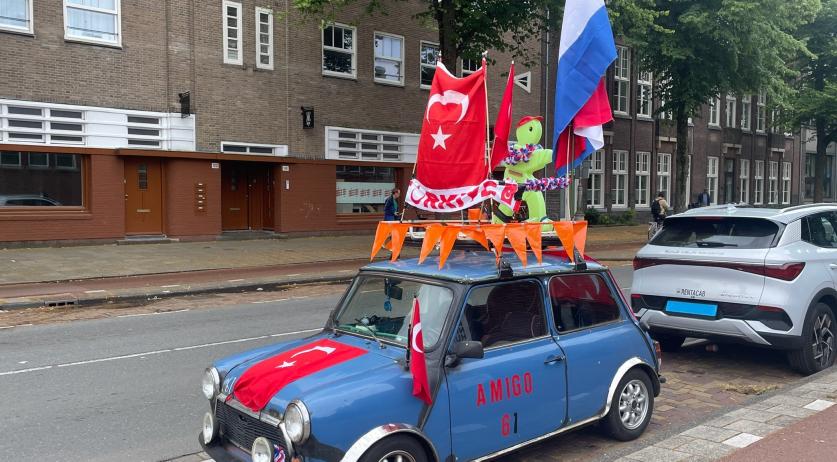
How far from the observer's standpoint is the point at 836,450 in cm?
445

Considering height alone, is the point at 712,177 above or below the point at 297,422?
above

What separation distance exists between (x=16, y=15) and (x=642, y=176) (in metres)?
28.3

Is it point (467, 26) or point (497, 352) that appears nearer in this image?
point (497, 352)

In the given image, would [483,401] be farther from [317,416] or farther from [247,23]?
[247,23]

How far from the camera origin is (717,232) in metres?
7.06

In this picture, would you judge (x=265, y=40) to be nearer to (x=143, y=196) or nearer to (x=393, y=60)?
(x=393, y=60)

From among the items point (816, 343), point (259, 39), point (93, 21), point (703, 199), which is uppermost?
point (259, 39)

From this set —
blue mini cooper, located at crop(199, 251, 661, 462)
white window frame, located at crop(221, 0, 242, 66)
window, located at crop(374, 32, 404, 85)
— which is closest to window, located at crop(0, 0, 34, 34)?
white window frame, located at crop(221, 0, 242, 66)

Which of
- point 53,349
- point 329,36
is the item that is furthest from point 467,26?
point 53,349

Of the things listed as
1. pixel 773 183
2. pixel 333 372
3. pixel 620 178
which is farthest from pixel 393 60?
pixel 773 183

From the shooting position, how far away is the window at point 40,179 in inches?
682

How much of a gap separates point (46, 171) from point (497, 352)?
1728 centimetres

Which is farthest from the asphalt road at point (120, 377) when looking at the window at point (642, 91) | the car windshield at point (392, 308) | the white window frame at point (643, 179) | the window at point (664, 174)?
the window at point (664, 174)

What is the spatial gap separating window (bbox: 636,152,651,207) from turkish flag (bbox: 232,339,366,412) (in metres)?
32.9
